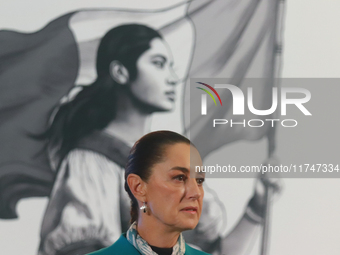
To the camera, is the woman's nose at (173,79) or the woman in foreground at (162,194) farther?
the woman's nose at (173,79)

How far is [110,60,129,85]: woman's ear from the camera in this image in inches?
102

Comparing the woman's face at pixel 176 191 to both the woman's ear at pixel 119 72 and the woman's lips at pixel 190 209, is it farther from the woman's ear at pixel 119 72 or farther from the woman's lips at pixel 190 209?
the woman's ear at pixel 119 72

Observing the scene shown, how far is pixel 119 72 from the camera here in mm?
2605

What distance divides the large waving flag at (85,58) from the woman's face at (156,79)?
58 mm

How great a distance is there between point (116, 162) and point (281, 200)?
942 millimetres

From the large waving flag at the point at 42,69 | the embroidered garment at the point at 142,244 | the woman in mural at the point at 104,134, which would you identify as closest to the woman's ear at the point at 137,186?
the embroidered garment at the point at 142,244

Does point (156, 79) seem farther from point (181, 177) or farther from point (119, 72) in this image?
point (181, 177)

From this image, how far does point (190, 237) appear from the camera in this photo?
2.52 metres

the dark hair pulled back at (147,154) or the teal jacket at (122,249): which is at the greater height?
the dark hair pulled back at (147,154)

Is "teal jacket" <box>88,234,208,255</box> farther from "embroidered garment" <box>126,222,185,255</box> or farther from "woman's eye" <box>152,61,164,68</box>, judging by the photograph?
"woman's eye" <box>152,61,164,68</box>

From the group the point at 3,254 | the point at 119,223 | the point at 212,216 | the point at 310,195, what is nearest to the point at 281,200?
the point at 310,195

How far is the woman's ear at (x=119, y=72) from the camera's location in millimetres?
2602

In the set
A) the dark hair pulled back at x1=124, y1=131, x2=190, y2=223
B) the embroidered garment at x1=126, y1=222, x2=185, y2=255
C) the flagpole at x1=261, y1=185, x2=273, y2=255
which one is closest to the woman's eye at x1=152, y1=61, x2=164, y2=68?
the flagpole at x1=261, y1=185, x2=273, y2=255

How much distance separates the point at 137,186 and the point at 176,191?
14 centimetres
